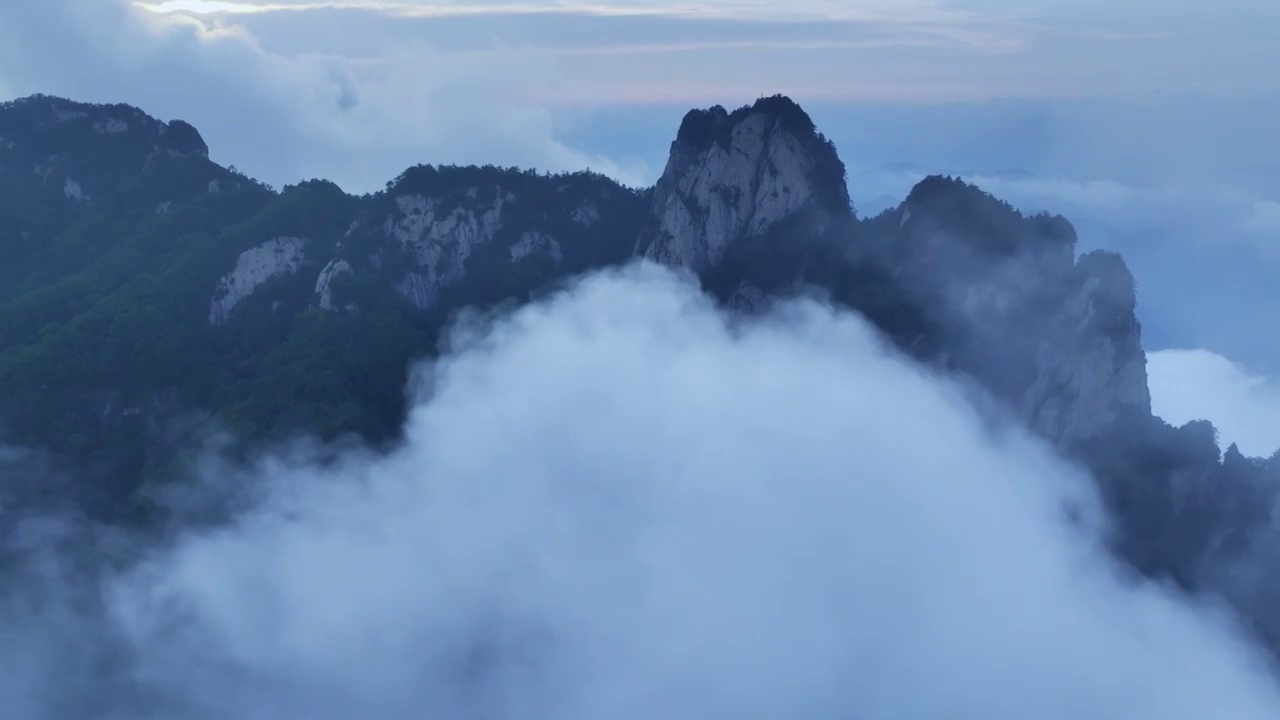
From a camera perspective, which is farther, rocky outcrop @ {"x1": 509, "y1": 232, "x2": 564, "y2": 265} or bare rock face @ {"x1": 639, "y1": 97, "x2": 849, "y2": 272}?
rocky outcrop @ {"x1": 509, "y1": 232, "x2": 564, "y2": 265}

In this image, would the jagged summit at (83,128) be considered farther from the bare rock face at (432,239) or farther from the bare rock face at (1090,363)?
the bare rock face at (1090,363)

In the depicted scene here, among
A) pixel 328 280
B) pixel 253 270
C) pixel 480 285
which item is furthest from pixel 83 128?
pixel 480 285

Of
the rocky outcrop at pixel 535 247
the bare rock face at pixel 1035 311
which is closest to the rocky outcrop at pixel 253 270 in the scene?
the rocky outcrop at pixel 535 247

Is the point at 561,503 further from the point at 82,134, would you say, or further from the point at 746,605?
the point at 82,134

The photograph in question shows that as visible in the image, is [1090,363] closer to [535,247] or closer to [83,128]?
[535,247]

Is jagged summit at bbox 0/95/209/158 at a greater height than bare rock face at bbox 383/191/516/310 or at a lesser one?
greater

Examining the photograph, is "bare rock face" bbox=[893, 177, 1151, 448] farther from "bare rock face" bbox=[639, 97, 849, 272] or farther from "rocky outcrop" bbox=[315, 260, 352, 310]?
"rocky outcrop" bbox=[315, 260, 352, 310]

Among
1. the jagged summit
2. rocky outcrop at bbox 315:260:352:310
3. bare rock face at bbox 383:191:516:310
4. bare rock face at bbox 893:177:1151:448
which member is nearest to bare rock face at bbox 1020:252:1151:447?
bare rock face at bbox 893:177:1151:448
